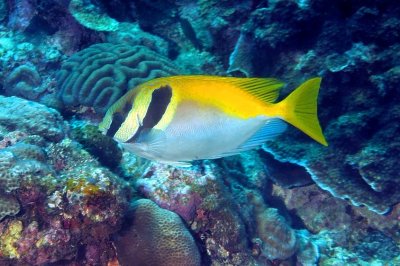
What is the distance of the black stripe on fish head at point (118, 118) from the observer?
1932 mm

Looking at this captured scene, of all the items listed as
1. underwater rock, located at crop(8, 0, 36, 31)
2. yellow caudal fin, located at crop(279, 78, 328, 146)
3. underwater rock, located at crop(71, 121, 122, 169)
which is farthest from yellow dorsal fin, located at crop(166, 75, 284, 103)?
underwater rock, located at crop(8, 0, 36, 31)

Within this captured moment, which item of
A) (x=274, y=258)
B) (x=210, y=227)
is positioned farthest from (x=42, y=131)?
(x=274, y=258)

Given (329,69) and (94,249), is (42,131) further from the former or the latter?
(329,69)

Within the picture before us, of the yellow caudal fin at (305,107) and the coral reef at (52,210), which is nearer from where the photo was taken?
the yellow caudal fin at (305,107)

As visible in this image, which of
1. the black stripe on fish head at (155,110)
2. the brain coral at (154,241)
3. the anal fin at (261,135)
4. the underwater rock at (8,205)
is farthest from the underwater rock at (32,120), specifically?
the anal fin at (261,135)

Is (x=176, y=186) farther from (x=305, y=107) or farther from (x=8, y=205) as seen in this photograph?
(x=305, y=107)

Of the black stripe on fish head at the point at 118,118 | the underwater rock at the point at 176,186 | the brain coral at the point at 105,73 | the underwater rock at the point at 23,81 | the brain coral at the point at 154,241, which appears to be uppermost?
the black stripe on fish head at the point at 118,118

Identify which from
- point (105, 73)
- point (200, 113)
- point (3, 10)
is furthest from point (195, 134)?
point (3, 10)

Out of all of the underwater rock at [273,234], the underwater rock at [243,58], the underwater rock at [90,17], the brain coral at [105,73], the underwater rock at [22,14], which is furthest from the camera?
the underwater rock at [22,14]

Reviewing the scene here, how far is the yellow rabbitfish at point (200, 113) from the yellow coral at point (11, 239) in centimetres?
127

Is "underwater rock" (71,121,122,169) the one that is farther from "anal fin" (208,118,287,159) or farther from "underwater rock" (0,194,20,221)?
"anal fin" (208,118,287,159)

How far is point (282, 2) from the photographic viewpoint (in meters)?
4.52

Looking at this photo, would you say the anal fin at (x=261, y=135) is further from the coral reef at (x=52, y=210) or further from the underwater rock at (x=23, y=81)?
the underwater rock at (x=23, y=81)

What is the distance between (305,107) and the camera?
1905mm
